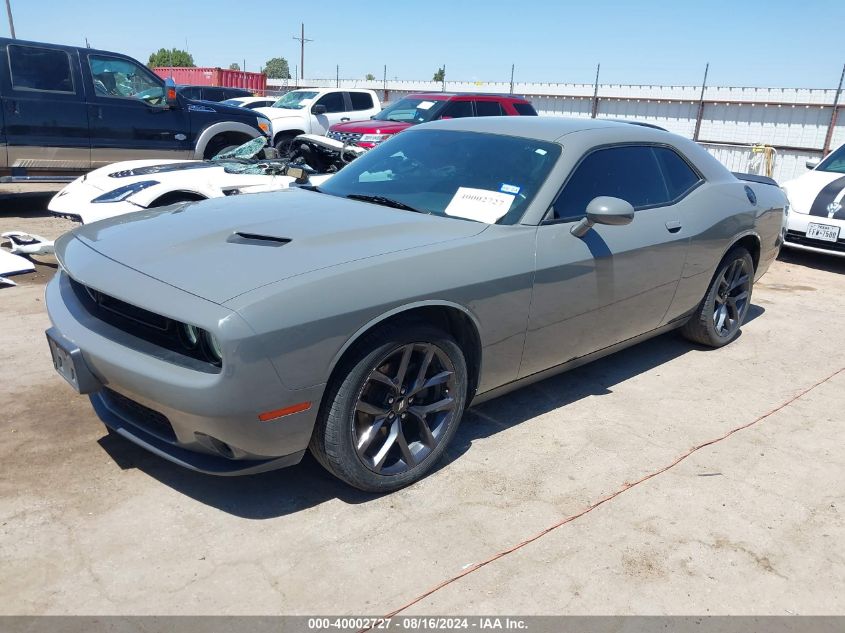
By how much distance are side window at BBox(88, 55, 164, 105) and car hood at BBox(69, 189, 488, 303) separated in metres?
6.24

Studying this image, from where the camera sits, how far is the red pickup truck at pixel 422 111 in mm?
11539

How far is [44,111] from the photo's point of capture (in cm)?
832

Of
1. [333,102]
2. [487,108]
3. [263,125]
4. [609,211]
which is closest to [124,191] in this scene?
[609,211]

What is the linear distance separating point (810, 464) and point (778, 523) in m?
0.69

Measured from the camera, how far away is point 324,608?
236cm

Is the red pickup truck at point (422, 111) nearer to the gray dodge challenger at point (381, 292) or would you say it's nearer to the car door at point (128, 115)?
the car door at point (128, 115)

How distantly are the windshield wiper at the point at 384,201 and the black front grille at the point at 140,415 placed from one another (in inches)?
61.2

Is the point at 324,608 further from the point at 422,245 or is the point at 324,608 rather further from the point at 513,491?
the point at 422,245

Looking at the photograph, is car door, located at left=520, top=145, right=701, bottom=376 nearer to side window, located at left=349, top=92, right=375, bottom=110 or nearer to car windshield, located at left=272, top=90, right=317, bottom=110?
car windshield, located at left=272, top=90, right=317, bottom=110

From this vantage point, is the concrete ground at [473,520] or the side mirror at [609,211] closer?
the concrete ground at [473,520]

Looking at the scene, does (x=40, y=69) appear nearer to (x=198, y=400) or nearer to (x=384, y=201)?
(x=384, y=201)

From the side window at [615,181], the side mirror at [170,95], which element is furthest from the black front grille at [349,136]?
the side window at [615,181]

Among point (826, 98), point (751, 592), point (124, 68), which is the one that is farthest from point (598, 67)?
point (751, 592)

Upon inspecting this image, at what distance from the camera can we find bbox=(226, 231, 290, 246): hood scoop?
2.92m
